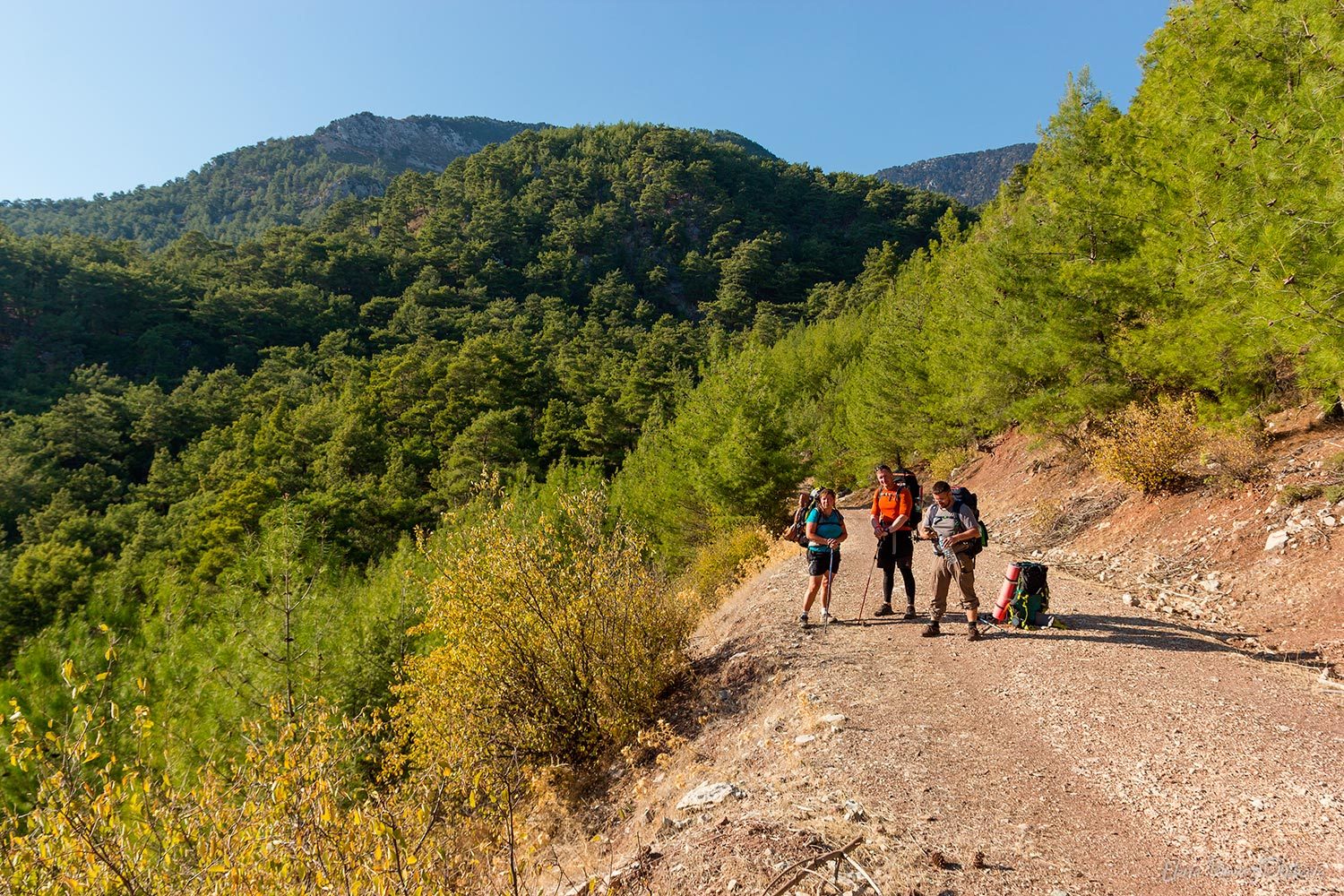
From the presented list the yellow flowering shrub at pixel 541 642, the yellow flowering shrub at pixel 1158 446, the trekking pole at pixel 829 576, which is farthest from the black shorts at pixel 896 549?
the yellow flowering shrub at pixel 1158 446

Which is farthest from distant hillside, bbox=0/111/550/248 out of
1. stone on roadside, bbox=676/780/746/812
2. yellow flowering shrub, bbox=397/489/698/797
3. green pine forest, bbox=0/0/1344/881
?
stone on roadside, bbox=676/780/746/812

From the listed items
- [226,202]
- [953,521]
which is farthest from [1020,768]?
[226,202]

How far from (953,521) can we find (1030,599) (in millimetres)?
1355

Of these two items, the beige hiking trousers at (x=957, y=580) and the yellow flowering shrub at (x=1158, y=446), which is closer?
the beige hiking trousers at (x=957, y=580)

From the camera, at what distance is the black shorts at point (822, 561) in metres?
7.80

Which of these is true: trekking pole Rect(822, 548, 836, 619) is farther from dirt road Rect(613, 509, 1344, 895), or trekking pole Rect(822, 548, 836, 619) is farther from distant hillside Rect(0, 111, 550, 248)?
distant hillside Rect(0, 111, 550, 248)

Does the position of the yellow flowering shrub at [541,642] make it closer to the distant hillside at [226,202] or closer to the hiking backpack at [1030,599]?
the hiking backpack at [1030,599]

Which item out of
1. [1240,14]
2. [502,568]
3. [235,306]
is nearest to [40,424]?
[235,306]

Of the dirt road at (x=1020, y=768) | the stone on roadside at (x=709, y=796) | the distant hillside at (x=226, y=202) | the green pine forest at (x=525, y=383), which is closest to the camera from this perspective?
the dirt road at (x=1020, y=768)

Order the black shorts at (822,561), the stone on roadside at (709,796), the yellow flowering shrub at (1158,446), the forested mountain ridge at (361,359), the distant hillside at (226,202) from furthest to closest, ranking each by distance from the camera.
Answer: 1. the distant hillside at (226,202)
2. the forested mountain ridge at (361,359)
3. the yellow flowering shrub at (1158,446)
4. the black shorts at (822,561)
5. the stone on roadside at (709,796)

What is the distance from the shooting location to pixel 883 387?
22.7 m

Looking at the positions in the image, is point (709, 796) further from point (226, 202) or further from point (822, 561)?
point (226, 202)

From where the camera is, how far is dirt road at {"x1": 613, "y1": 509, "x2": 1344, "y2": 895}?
3.42 meters

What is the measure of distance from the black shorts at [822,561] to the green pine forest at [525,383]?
1.83 meters
